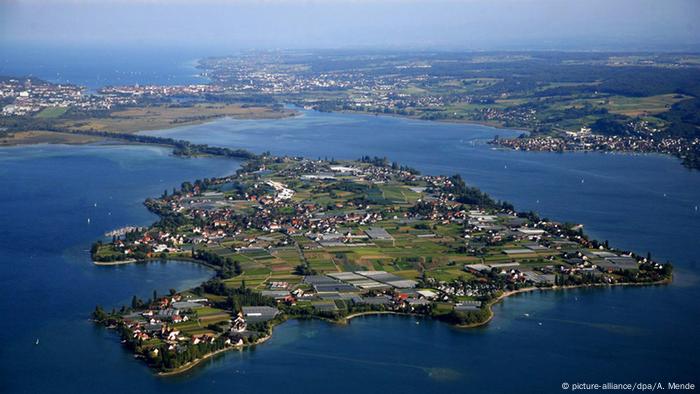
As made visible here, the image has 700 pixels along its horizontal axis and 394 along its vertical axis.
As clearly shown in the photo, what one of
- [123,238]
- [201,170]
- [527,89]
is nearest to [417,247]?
[123,238]

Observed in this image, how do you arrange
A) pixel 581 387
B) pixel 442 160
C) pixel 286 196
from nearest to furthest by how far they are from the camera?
pixel 581 387 < pixel 286 196 < pixel 442 160

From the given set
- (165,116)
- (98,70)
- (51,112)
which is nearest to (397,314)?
(165,116)

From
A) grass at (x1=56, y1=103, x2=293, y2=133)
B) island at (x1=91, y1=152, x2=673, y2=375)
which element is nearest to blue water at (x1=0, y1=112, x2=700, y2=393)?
island at (x1=91, y1=152, x2=673, y2=375)

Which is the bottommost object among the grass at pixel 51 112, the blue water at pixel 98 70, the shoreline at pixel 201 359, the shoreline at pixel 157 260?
the shoreline at pixel 201 359

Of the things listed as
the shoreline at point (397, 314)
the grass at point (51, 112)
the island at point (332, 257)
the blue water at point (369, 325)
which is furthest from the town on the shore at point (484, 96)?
the shoreline at point (397, 314)

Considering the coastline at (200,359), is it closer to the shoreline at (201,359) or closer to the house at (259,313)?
the shoreline at (201,359)

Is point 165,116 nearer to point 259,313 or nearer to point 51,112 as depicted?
point 51,112

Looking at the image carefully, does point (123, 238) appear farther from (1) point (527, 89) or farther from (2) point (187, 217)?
(1) point (527, 89)
